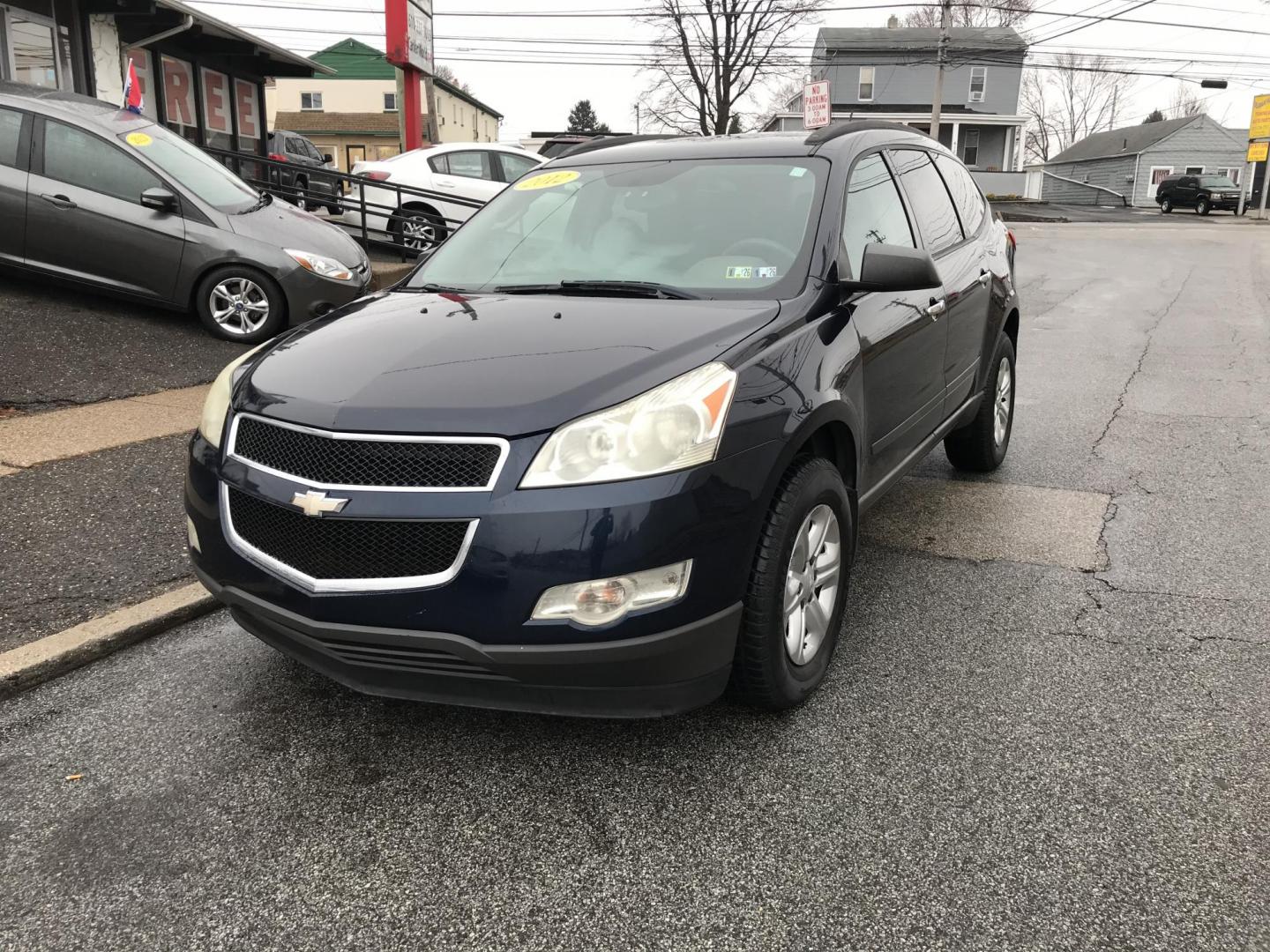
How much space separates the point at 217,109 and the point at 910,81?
4078 cm

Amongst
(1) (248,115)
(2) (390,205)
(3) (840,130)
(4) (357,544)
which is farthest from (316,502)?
(1) (248,115)

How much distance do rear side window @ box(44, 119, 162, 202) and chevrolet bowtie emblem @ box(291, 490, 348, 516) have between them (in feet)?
22.0

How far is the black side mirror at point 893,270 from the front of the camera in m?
3.29

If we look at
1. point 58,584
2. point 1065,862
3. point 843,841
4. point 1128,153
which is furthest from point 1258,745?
point 1128,153

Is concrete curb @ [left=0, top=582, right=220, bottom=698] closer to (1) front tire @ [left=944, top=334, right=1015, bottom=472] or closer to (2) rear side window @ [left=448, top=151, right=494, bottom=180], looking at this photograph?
(1) front tire @ [left=944, top=334, right=1015, bottom=472]

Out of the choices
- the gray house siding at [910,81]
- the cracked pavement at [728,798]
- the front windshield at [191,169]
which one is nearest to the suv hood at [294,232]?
the front windshield at [191,169]

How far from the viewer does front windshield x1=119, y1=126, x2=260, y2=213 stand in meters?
8.18

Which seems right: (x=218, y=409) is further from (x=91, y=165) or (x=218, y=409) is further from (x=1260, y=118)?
(x=1260, y=118)

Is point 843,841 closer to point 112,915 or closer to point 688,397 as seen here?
point 688,397

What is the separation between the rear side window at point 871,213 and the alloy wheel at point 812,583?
3.22 ft

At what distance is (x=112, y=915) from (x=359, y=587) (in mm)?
895

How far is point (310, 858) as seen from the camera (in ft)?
7.91

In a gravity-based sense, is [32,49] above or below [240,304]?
above

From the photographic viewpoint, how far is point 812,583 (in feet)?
10.0
